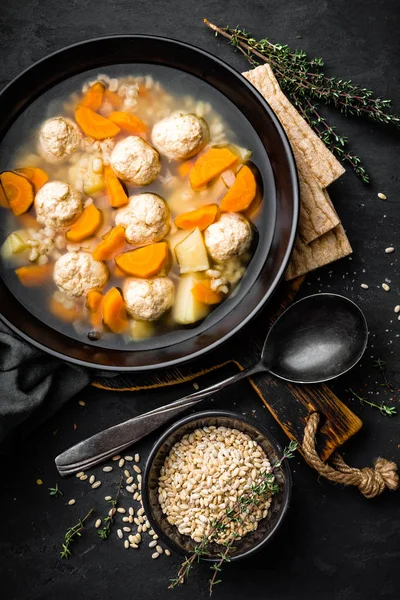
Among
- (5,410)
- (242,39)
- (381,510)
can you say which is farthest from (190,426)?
(242,39)

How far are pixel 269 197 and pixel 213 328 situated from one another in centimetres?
71

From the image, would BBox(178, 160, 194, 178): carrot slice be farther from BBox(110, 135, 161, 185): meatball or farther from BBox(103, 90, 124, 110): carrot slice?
BBox(103, 90, 124, 110): carrot slice

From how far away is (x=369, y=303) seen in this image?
3018 mm

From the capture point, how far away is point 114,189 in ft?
8.92

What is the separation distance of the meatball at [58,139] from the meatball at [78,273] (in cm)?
51

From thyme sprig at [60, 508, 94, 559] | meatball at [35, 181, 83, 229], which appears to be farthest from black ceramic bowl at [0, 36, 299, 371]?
thyme sprig at [60, 508, 94, 559]

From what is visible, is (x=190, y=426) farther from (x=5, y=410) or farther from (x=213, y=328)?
(x=5, y=410)

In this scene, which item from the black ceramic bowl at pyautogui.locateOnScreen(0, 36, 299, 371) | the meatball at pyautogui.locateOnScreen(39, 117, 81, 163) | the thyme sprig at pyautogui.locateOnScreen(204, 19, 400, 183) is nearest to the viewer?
the black ceramic bowl at pyautogui.locateOnScreen(0, 36, 299, 371)

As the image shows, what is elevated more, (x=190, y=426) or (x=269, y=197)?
(x=269, y=197)

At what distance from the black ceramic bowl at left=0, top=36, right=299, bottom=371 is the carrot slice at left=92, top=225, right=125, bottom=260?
Answer: 407 mm

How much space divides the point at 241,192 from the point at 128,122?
672 mm

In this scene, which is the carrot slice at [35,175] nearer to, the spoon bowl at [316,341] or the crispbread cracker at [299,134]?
the crispbread cracker at [299,134]

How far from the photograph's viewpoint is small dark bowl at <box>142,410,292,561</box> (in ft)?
8.74

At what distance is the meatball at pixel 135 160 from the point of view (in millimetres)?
2639
